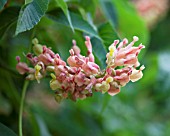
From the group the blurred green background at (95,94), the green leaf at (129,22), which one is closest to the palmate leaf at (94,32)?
the blurred green background at (95,94)

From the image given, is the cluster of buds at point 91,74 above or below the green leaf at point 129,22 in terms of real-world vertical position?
below

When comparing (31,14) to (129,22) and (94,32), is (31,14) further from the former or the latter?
(129,22)

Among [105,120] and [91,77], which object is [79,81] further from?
[105,120]

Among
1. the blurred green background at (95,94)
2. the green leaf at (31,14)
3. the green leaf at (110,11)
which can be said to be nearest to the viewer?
the green leaf at (31,14)

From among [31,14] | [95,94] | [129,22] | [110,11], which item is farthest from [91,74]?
[95,94]

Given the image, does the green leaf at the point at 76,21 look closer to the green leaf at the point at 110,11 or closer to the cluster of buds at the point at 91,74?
the cluster of buds at the point at 91,74

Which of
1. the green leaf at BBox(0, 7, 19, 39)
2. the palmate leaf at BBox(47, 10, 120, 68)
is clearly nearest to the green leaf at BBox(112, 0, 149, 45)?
the palmate leaf at BBox(47, 10, 120, 68)
